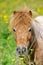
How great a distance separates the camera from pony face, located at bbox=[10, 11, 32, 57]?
6.93m

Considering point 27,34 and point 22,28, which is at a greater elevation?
point 22,28

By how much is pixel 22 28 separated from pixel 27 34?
16cm

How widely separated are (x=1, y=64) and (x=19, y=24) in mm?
1233

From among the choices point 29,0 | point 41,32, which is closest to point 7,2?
point 29,0

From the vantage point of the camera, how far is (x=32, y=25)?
727cm

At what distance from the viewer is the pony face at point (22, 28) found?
693 centimetres

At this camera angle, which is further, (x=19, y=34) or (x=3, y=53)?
(x=3, y=53)

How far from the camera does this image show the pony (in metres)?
6.93

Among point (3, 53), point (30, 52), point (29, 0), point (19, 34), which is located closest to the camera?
point (19, 34)

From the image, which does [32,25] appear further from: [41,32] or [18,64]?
[18,64]

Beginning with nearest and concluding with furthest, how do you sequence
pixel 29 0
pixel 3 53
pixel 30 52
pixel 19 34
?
pixel 19 34 → pixel 30 52 → pixel 3 53 → pixel 29 0

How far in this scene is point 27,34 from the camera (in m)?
7.07

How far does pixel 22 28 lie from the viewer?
7.06m

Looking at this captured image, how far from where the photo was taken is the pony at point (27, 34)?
6929 millimetres
